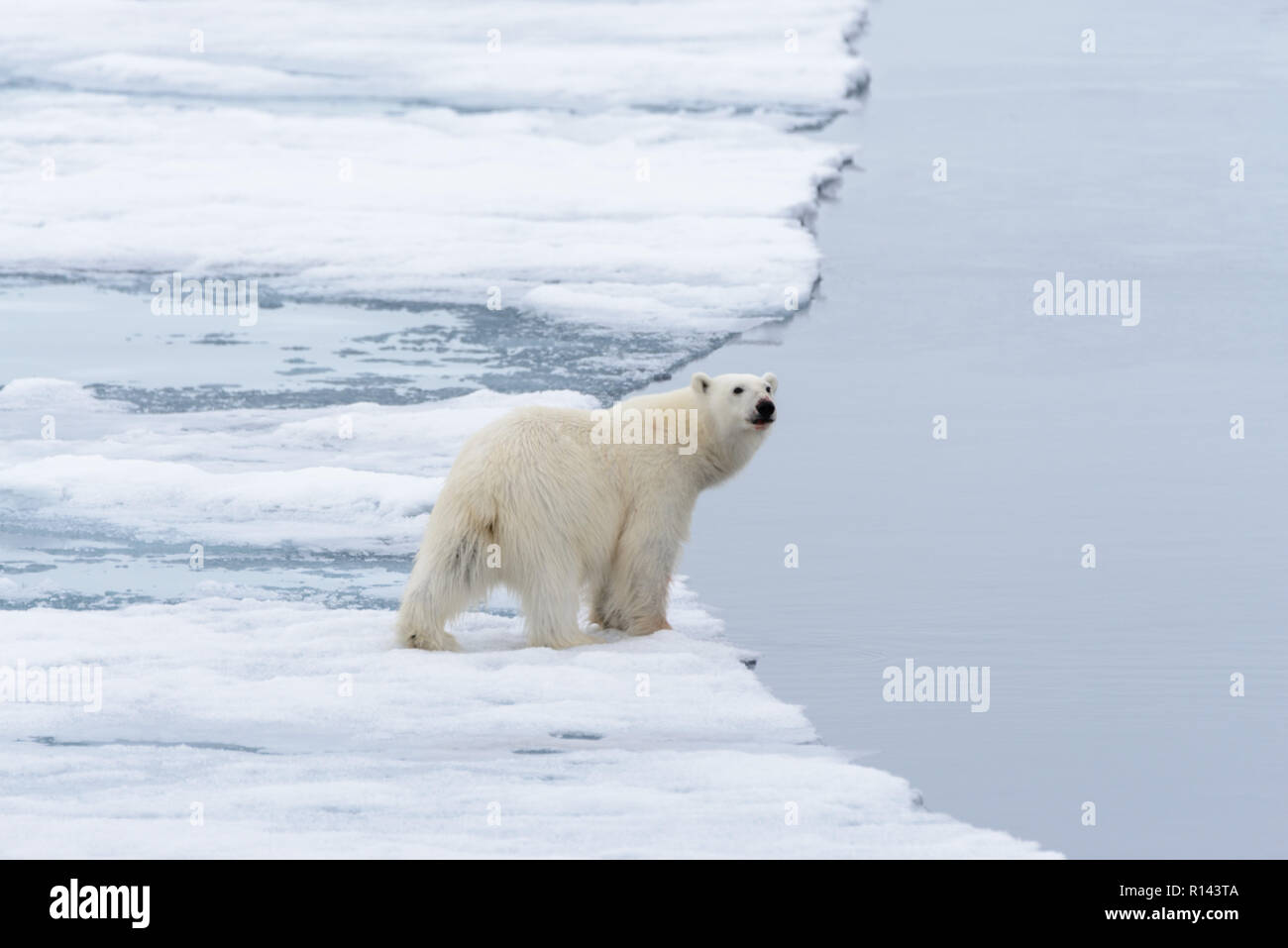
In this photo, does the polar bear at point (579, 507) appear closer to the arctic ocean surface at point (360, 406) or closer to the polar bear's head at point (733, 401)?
the polar bear's head at point (733, 401)

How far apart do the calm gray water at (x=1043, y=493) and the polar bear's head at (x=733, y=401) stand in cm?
62

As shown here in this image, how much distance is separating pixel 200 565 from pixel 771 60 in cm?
1424

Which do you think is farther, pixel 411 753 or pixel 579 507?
pixel 579 507

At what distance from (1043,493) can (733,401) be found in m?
1.83

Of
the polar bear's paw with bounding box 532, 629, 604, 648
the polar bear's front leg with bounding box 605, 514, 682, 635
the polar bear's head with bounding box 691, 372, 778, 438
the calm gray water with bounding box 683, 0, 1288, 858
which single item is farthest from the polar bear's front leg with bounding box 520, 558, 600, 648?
the polar bear's head with bounding box 691, 372, 778, 438

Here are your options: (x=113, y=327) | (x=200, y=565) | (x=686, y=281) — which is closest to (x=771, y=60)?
(x=686, y=281)

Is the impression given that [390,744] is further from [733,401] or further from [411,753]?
[733,401]

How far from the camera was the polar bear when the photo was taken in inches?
224

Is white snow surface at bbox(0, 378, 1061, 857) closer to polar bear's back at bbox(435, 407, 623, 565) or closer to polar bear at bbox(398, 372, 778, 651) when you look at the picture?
polar bear at bbox(398, 372, 778, 651)

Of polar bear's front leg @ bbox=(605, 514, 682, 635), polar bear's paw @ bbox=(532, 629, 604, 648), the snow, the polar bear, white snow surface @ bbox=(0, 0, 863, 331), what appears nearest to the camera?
the snow

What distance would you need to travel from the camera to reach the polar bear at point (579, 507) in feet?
18.7

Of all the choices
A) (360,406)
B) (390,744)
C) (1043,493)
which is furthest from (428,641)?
(360,406)

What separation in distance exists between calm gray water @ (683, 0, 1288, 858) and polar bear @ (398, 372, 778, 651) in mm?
424

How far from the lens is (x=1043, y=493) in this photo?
7453 millimetres
